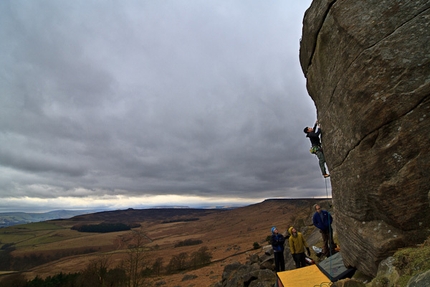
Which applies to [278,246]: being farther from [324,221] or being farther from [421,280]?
[421,280]

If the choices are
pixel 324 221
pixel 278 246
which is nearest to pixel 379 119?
pixel 324 221

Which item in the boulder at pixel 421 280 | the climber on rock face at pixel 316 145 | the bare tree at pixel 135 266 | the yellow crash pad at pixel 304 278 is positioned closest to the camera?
the boulder at pixel 421 280

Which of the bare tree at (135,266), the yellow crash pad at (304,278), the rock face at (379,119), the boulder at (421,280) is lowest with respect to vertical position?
the bare tree at (135,266)

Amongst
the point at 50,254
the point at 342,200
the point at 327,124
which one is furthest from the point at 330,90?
the point at 50,254

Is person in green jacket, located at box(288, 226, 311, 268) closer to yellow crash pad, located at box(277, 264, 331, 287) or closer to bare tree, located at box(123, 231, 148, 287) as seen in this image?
yellow crash pad, located at box(277, 264, 331, 287)

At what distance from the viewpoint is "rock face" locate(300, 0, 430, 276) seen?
22.6 ft

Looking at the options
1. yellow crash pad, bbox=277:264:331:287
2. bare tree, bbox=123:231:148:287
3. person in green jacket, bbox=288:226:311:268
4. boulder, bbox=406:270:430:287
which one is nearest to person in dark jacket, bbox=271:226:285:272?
person in green jacket, bbox=288:226:311:268

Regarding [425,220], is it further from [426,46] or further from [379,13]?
[379,13]

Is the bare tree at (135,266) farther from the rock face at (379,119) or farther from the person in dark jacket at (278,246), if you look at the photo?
the rock face at (379,119)

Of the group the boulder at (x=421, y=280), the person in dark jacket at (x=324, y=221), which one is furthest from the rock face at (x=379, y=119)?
the person in dark jacket at (x=324, y=221)

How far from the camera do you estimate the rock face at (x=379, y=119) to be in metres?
6.89

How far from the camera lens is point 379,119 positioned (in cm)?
754

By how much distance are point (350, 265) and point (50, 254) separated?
186 metres

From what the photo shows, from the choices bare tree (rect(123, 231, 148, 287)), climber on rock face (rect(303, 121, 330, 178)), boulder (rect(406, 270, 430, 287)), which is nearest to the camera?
boulder (rect(406, 270, 430, 287))
